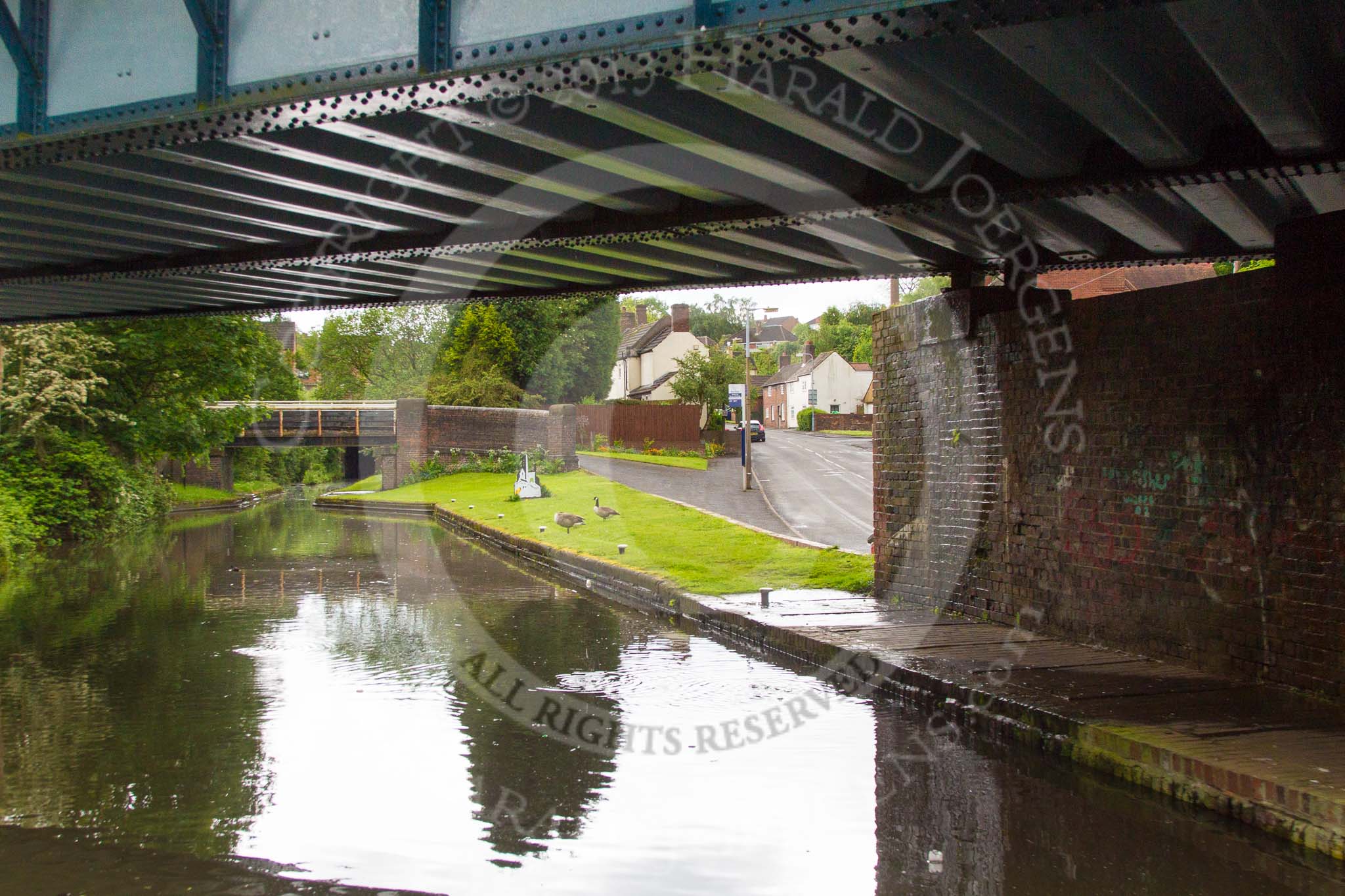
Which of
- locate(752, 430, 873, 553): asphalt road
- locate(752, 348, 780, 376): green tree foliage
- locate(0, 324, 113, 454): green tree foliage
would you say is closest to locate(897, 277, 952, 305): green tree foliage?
locate(752, 430, 873, 553): asphalt road

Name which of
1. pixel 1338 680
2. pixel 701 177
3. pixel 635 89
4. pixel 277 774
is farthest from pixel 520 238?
pixel 1338 680

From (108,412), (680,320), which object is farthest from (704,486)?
(680,320)

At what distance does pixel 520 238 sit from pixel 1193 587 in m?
6.19

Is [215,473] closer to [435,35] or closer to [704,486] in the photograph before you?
[704,486]

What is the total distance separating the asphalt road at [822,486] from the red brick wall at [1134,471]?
22.6 feet

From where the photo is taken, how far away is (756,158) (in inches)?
306

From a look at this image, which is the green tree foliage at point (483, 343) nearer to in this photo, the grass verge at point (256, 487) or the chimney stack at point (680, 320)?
the grass verge at point (256, 487)

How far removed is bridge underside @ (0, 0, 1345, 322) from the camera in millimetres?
5711

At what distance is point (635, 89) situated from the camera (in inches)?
255

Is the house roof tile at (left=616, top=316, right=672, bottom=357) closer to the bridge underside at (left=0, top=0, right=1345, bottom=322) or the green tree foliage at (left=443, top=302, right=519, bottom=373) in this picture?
the green tree foliage at (left=443, top=302, right=519, bottom=373)

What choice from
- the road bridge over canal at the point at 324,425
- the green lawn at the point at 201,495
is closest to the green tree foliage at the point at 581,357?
the road bridge over canal at the point at 324,425

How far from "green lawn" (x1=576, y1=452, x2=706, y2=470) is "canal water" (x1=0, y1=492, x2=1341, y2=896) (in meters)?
30.5

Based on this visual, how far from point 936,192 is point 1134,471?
261 centimetres

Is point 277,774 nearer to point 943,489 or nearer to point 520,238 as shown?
point 520,238
